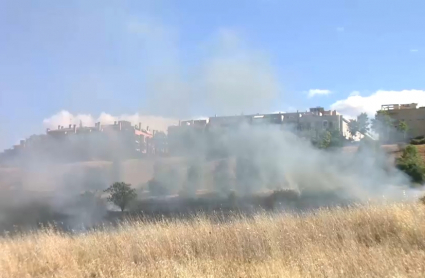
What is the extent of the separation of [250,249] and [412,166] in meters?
18.5

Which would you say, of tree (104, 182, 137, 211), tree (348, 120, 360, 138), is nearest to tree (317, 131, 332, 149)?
tree (104, 182, 137, 211)

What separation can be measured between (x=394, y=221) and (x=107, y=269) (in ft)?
18.4

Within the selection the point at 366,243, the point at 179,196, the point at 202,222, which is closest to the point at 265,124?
the point at 179,196

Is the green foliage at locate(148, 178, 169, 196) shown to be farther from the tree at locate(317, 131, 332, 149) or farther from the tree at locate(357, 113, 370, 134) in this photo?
the tree at locate(357, 113, 370, 134)

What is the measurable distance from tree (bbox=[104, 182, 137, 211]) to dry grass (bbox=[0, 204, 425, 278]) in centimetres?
1106

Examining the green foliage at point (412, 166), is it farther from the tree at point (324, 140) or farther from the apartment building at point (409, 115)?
the apartment building at point (409, 115)

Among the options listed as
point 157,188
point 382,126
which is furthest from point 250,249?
point 382,126

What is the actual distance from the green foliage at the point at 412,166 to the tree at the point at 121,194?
14.4 metres

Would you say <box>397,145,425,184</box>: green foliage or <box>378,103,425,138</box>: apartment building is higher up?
<box>378,103,425,138</box>: apartment building

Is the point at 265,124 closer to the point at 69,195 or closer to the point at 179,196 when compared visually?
the point at 179,196

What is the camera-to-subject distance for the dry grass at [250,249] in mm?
6617

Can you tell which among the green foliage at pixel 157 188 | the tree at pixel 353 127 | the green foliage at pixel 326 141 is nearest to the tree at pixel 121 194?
the green foliage at pixel 157 188

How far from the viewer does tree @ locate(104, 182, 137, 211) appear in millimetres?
22312

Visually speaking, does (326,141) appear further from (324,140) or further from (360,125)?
(360,125)
